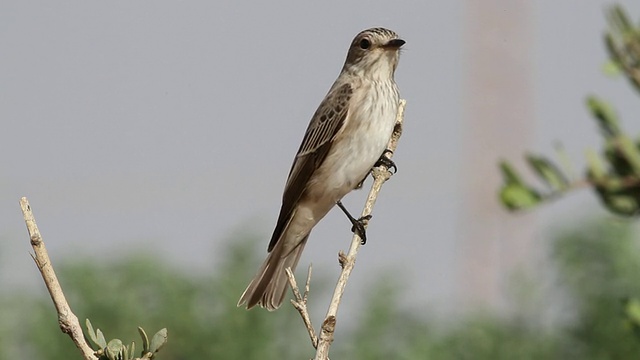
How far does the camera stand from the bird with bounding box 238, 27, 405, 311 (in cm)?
461

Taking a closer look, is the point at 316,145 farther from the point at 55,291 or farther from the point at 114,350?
the point at 114,350

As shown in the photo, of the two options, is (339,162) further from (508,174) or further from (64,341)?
(508,174)

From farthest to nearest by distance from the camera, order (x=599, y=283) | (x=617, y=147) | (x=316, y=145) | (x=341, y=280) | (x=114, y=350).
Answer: (x=316, y=145)
(x=599, y=283)
(x=341, y=280)
(x=114, y=350)
(x=617, y=147)

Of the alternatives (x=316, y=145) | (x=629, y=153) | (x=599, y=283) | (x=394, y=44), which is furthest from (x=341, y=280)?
(x=394, y=44)

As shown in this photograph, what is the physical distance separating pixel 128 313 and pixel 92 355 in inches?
103

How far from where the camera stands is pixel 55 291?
1980 mm

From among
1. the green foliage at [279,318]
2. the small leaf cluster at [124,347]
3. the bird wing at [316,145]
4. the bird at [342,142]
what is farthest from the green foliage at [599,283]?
the small leaf cluster at [124,347]

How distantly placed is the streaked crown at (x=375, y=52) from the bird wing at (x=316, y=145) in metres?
0.13

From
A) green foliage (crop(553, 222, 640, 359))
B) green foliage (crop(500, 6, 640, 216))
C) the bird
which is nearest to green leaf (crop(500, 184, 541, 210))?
green foliage (crop(500, 6, 640, 216))

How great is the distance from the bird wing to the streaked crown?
0.43 feet

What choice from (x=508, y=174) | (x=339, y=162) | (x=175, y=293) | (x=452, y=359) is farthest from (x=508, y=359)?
(x=508, y=174)

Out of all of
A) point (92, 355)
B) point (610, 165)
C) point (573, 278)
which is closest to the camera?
point (610, 165)

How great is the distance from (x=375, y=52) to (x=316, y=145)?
0.49 meters

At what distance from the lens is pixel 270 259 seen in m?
4.56
